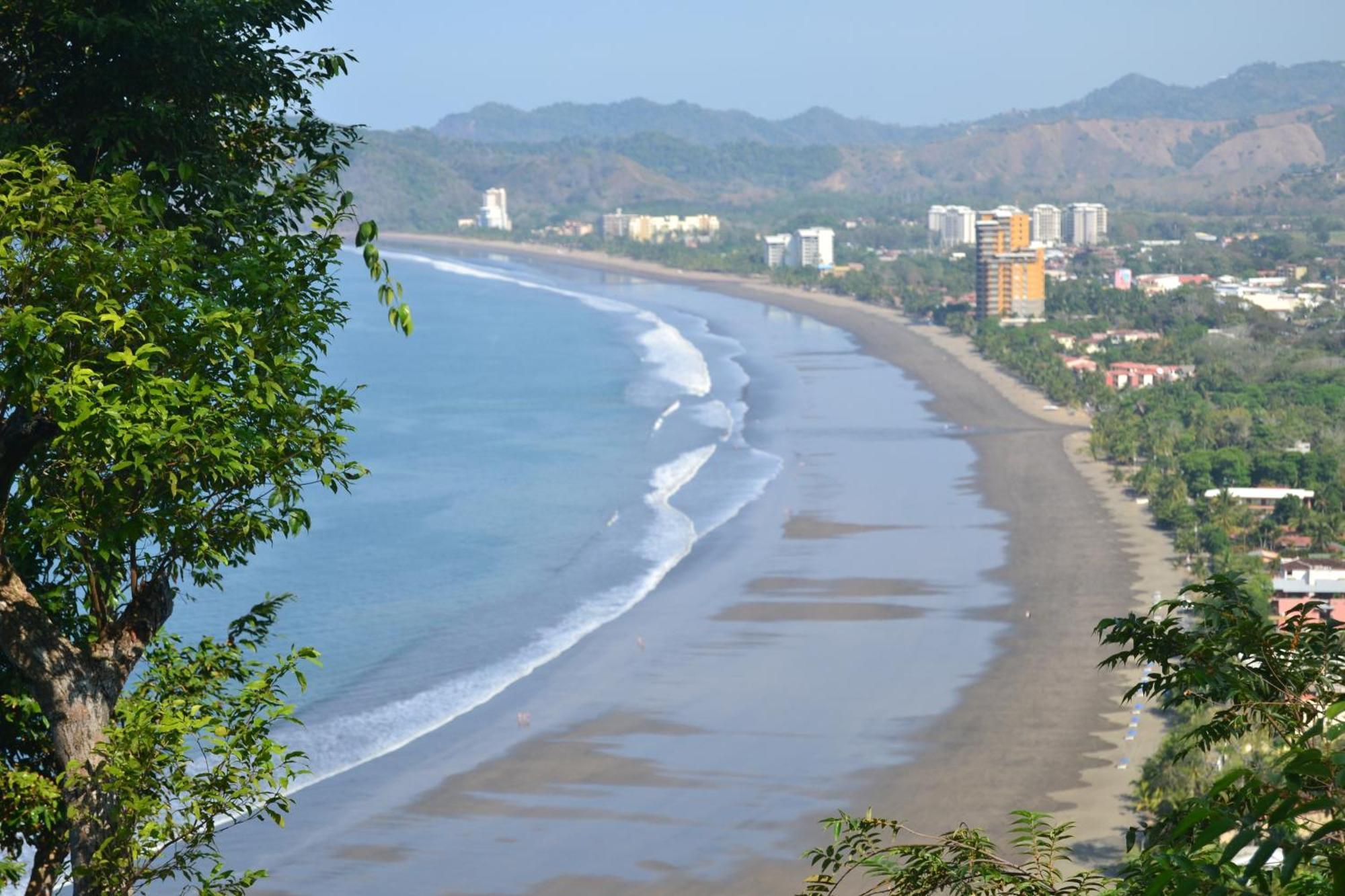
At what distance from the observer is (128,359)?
5.76 m

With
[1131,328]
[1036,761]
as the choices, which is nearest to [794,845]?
[1036,761]

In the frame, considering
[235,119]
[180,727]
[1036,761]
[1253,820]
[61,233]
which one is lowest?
[1036,761]

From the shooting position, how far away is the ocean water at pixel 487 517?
31453mm

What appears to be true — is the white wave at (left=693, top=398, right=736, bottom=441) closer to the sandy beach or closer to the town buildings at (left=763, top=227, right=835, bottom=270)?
the sandy beach

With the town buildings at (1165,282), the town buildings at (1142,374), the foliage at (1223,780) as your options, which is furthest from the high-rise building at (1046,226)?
the foliage at (1223,780)

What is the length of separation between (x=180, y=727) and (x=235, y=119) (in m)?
3.12

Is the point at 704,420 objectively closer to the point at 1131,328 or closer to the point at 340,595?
the point at 340,595

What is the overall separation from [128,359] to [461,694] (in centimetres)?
2472

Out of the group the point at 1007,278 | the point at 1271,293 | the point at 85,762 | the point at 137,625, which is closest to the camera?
the point at 85,762

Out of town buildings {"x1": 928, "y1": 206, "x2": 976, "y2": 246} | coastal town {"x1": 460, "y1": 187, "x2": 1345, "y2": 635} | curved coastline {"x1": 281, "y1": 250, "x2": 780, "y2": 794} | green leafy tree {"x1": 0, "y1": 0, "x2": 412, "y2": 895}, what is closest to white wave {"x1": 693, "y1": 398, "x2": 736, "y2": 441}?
curved coastline {"x1": 281, "y1": 250, "x2": 780, "y2": 794}

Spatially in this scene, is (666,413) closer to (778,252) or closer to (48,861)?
(48,861)

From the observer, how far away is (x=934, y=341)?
92.2 m

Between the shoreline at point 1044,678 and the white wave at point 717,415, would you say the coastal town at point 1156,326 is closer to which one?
the shoreline at point 1044,678

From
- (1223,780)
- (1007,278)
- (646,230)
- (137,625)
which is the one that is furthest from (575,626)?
(646,230)
